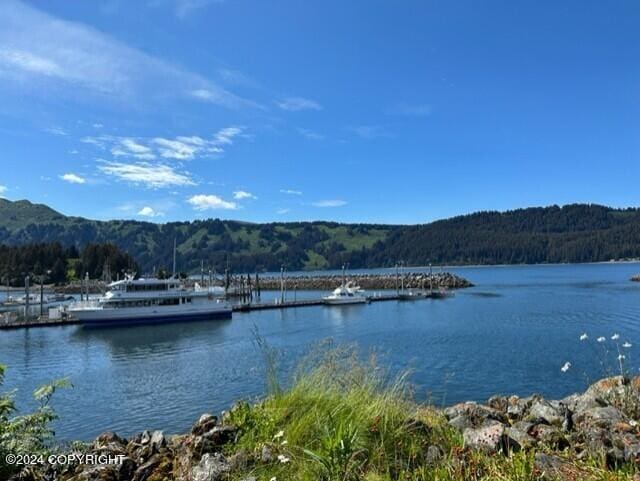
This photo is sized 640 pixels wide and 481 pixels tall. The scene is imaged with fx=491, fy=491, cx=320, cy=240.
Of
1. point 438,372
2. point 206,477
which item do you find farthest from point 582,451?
point 438,372

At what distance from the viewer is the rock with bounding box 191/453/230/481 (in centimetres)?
477

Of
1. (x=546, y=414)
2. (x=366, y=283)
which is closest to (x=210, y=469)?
(x=546, y=414)

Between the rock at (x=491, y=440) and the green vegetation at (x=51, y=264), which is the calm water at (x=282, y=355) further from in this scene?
the green vegetation at (x=51, y=264)

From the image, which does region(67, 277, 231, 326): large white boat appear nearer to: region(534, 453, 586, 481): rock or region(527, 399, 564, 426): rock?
region(527, 399, 564, 426): rock

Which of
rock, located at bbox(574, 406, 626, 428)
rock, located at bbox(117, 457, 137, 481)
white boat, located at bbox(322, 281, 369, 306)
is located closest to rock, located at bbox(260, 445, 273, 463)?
rock, located at bbox(117, 457, 137, 481)

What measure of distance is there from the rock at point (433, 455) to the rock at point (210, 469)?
197cm

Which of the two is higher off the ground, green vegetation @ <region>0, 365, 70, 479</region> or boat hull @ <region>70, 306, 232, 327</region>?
green vegetation @ <region>0, 365, 70, 479</region>

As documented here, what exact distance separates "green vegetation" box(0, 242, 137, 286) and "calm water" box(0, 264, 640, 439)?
75.4 metres

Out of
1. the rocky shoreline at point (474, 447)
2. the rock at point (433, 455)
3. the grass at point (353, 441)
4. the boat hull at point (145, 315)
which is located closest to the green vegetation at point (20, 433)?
the rocky shoreline at point (474, 447)

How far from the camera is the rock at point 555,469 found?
4047 mm

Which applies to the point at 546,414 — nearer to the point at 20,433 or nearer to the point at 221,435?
the point at 221,435

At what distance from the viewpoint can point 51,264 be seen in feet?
413

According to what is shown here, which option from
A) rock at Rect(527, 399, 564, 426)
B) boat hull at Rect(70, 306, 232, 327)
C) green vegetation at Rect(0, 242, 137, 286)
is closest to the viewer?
rock at Rect(527, 399, 564, 426)

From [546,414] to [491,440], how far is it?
2.10m
